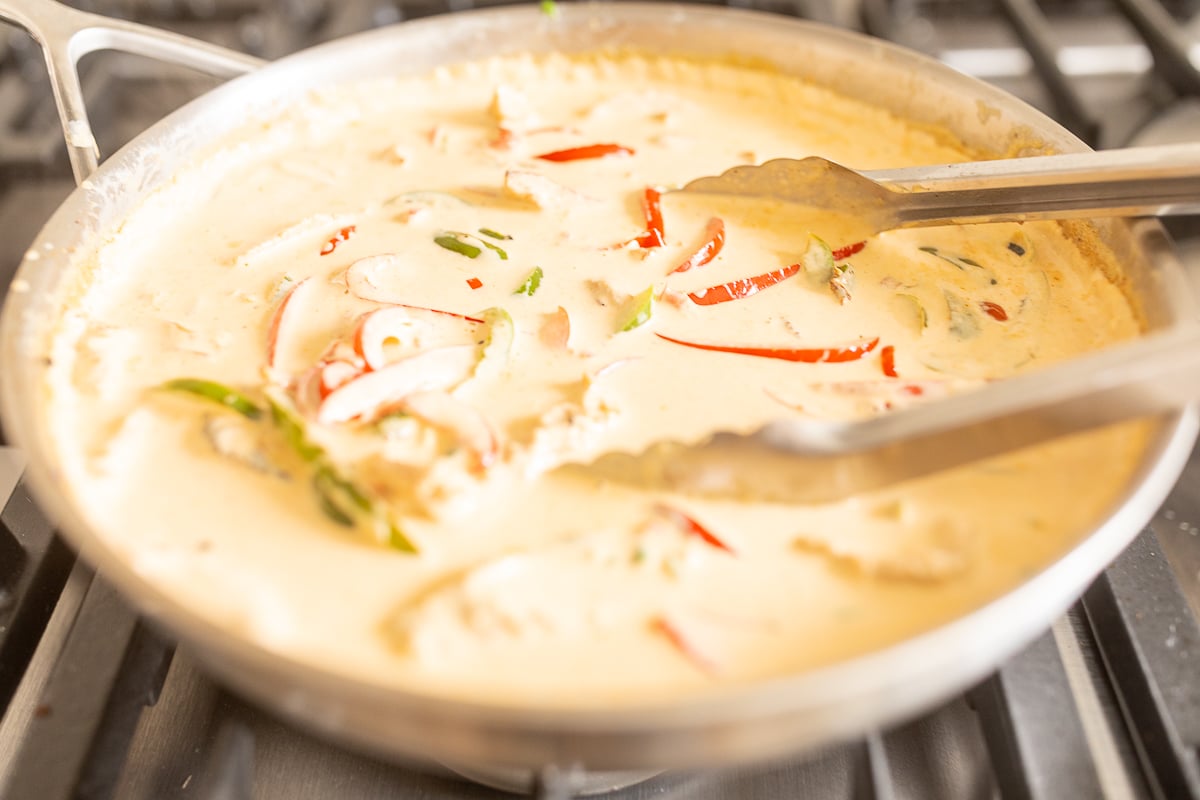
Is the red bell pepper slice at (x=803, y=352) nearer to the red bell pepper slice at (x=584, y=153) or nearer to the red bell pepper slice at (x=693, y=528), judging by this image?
the red bell pepper slice at (x=693, y=528)

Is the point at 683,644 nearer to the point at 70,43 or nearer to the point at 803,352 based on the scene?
the point at 803,352

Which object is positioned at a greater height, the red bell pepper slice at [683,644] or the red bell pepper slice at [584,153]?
the red bell pepper slice at [584,153]

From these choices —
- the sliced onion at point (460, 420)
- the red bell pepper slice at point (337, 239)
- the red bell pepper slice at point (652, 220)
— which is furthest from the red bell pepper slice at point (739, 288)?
the red bell pepper slice at point (337, 239)

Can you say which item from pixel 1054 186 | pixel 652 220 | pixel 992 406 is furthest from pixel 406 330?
pixel 1054 186

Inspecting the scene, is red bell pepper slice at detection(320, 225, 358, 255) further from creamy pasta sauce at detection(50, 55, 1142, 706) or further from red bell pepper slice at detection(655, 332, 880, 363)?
red bell pepper slice at detection(655, 332, 880, 363)

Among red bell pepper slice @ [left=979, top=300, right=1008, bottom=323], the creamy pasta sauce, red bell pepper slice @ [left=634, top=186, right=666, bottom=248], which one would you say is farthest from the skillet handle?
red bell pepper slice @ [left=979, top=300, right=1008, bottom=323]

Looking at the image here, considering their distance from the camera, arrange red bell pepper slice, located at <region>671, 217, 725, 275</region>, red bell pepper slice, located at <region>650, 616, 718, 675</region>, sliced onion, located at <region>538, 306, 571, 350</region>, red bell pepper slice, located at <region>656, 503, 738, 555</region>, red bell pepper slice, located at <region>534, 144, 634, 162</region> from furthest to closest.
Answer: red bell pepper slice, located at <region>534, 144, 634, 162</region>
red bell pepper slice, located at <region>671, 217, 725, 275</region>
sliced onion, located at <region>538, 306, 571, 350</region>
red bell pepper slice, located at <region>656, 503, 738, 555</region>
red bell pepper slice, located at <region>650, 616, 718, 675</region>

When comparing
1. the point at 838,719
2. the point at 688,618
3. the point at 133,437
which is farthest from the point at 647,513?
the point at 133,437
